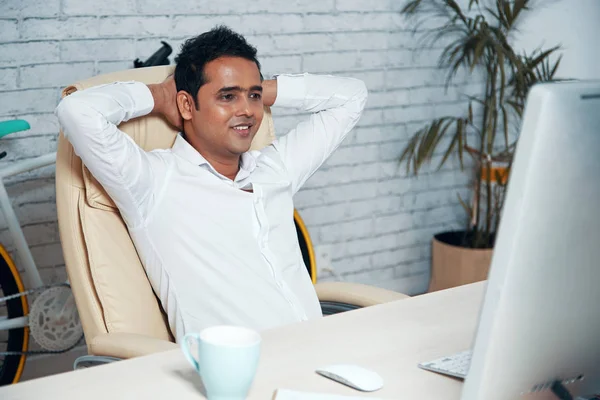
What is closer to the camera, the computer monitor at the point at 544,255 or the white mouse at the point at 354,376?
the computer monitor at the point at 544,255

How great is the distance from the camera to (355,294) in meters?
1.60

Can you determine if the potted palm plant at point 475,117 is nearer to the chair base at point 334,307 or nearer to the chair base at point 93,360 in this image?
the chair base at point 334,307

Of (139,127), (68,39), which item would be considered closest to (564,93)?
(139,127)

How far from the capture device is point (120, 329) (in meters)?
1.52

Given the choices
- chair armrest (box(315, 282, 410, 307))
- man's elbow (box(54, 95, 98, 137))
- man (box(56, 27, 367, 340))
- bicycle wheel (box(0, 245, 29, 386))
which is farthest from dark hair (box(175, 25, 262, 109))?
bicycle wheel (box(0, 245, 29, 386))

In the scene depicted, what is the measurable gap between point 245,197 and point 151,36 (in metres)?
1.06

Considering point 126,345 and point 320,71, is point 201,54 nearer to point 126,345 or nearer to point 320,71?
point 126,345

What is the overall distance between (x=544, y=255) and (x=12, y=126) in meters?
1.88

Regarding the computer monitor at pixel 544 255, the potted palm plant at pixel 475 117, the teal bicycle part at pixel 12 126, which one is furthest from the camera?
the potted palm plant at pixel 475 117

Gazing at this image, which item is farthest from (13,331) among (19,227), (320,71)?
(320,71)

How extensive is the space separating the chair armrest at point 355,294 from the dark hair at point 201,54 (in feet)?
1.77

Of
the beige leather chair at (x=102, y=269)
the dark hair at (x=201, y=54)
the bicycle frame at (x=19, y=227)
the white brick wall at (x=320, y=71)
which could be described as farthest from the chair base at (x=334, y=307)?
the white brick wall at (x=320, y=71)

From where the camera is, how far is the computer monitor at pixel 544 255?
2.26 ft

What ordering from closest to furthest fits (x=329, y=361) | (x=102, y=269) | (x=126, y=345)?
(x=329, y=361), (x=126, y=345), (x=102, y=269)
